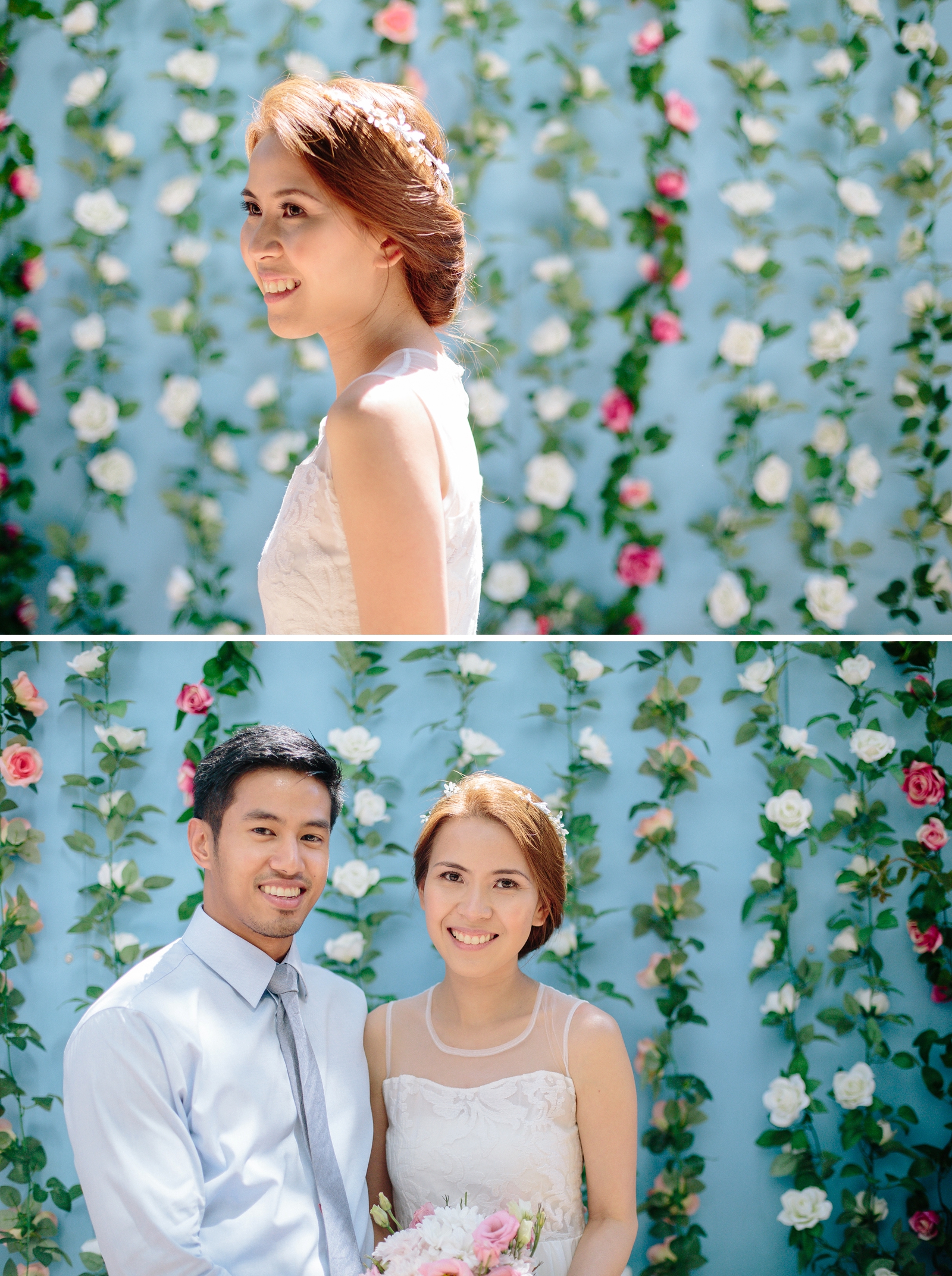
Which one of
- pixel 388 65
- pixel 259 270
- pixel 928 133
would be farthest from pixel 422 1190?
pixel 928 133

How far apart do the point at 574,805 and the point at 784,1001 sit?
39 centimetres

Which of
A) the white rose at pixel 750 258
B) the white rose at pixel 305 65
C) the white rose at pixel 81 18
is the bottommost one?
the white rose at pixel 750 258

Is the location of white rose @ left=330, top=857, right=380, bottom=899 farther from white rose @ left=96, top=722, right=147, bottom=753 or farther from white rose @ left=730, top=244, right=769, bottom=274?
white rose @ left=730, top=244, right=769, bottom=274

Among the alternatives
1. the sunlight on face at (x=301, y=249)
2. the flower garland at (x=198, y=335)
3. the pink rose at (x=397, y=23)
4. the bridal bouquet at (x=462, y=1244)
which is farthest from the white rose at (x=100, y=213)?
the bridal bouquet at (x=462, y=1244)

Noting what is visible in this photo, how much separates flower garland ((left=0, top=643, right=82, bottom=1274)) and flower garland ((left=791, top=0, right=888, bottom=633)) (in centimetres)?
208

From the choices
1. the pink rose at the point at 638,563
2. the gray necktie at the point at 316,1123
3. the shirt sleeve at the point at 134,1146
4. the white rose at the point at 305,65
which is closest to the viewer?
the shirt sleeve at the point at 134,1146

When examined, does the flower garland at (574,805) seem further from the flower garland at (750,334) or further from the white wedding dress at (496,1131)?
the flower garland at (750,334)

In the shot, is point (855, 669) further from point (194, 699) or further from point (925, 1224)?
point (194, 699)

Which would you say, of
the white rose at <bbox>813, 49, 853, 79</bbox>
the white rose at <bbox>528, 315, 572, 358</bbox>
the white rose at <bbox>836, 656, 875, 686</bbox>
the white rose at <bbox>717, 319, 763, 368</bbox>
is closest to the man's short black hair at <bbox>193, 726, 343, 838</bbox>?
the white rose at <bbox>836, 656, 875, 686</bbox>

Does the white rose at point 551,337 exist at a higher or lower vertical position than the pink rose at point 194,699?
higher

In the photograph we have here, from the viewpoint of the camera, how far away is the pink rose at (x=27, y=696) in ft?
4.93

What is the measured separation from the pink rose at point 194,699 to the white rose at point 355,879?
253 millimetres

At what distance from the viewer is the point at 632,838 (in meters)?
1.64

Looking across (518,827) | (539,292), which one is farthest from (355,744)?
(539,292)
